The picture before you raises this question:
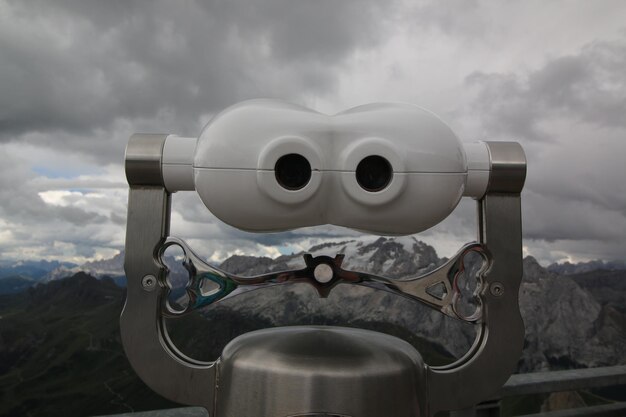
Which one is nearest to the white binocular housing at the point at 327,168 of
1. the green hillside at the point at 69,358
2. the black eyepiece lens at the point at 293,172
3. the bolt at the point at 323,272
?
the black eyepiece lens at the point at 293,172

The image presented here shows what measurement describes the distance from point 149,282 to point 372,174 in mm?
539

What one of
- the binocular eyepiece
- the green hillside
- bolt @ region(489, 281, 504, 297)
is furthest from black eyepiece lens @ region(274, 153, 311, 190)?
the green hillside

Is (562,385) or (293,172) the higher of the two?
(293,172)

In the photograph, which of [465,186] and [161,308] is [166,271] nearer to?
[161,308]

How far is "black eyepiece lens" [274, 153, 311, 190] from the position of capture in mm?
872

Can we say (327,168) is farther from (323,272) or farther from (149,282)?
(149,282)

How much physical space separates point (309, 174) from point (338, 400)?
0.42 m

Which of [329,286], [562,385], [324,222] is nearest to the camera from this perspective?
[324,222]

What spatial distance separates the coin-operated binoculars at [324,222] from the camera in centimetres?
87

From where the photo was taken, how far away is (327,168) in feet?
2.88

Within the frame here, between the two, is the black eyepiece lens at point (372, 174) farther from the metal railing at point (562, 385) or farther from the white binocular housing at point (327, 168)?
the metal railing at point (562, 385)

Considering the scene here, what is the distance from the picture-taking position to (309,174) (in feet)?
2.88

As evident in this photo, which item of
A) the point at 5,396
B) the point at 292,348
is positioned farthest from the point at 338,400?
the point at 5,396

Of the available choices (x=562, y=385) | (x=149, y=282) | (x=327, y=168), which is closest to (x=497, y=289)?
(x=327, y=168)
